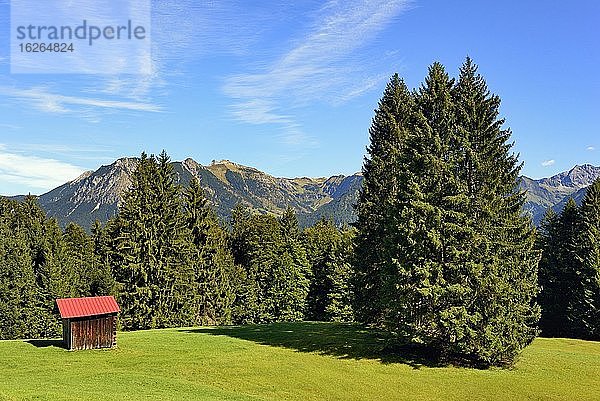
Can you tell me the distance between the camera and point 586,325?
192ft

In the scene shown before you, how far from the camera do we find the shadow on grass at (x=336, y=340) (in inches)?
1427

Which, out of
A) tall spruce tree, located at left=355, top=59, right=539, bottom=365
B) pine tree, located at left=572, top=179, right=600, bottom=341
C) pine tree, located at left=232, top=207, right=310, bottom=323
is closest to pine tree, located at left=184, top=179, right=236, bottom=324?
pine tree, located at left=232, top=207, right=310, bottom=323

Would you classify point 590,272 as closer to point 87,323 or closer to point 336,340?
point 336,340

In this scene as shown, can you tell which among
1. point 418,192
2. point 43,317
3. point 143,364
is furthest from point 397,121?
point 43,317

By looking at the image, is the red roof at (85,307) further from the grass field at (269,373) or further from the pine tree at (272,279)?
the pine tree at (272,279)

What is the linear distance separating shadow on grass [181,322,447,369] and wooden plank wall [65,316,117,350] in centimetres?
1115

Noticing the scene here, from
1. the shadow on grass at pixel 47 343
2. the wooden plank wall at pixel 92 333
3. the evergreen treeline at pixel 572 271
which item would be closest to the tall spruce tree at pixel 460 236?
the wooden plank wall at pixel 92 333

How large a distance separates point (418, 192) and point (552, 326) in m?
40.9

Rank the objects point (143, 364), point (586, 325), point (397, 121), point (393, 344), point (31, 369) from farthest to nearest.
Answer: point (586, 325)
point (397, 121)
point (393, 344)
point (143, 364)
point (31, 369)

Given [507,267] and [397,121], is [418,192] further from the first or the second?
[397,121]

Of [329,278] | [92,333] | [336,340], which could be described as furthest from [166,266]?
[329,278]

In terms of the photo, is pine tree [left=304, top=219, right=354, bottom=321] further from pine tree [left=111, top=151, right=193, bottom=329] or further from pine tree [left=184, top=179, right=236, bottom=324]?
pine tree [left=111, top=151, right=193, bottom=329]

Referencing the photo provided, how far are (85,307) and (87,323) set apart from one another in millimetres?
1169

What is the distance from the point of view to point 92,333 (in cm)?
3672
